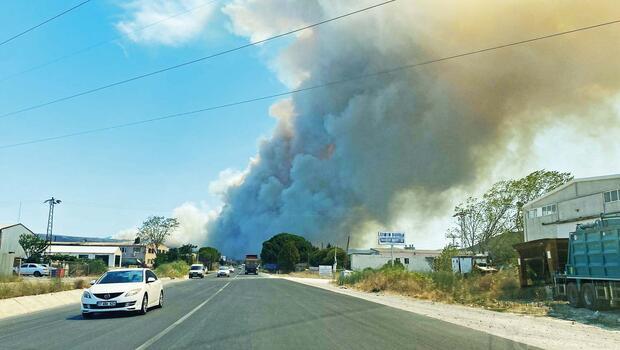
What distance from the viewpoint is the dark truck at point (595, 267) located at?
16312 mm

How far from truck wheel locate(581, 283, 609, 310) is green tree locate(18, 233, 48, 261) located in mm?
73464

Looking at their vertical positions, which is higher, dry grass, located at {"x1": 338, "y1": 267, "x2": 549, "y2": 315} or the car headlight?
the car headlight

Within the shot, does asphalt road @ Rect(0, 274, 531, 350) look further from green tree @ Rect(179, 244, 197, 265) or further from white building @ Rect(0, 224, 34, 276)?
green tree @ Rect(179, 244, 197, 265)

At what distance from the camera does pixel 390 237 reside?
6066 cm

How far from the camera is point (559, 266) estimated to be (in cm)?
Result: 2136

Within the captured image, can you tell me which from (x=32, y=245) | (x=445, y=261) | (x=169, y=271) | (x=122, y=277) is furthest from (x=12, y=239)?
(x=122, y=277)

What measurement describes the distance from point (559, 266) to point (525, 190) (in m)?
39.4

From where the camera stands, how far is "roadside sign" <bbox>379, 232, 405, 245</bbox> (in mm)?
60219

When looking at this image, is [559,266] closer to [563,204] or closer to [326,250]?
[563,204]

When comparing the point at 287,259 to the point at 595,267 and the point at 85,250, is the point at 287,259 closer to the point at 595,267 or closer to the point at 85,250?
the point at 85,250

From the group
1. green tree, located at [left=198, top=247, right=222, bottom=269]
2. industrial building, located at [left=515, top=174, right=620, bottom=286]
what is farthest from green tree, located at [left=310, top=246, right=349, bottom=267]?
industrial building, located at [left=515, top=174, right=620, bottom=286]

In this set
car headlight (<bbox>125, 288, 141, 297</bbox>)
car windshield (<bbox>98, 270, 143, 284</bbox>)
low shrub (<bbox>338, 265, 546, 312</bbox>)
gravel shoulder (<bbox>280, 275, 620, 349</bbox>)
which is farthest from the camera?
low shrub (<bbox>338, 265, 546, 312</bbox>)

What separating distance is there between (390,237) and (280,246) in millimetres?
70753

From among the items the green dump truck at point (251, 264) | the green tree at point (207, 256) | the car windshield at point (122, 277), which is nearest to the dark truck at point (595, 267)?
the car windshield at point (122, 277)
